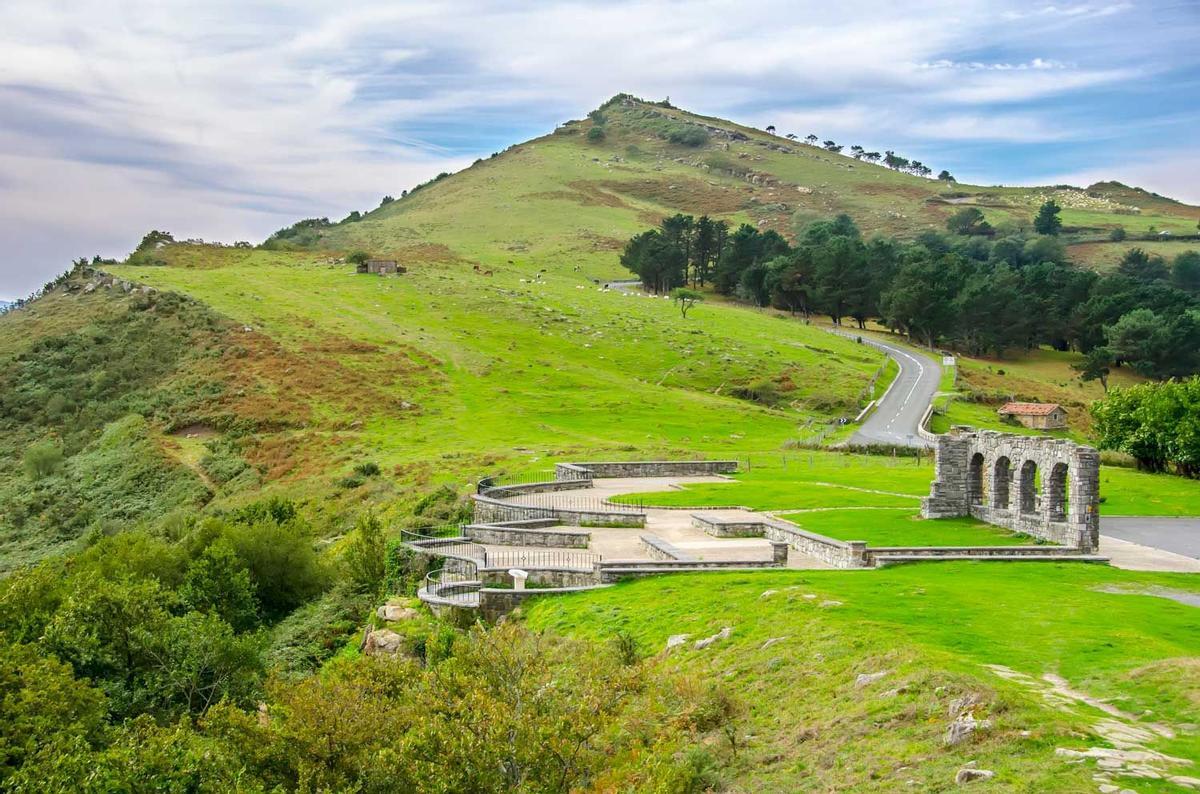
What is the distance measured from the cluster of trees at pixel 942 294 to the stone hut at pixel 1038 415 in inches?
1081

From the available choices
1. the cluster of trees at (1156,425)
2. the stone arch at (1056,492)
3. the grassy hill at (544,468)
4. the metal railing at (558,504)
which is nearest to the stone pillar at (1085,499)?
the stone arch at (1056,492)

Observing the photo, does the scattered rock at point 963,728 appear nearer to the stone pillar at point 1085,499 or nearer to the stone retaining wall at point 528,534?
the stone pillar at point 1085,499

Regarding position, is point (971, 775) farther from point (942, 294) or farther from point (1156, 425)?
point (942, 294)

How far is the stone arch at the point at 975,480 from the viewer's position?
125ft

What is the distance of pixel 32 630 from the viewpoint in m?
29.4

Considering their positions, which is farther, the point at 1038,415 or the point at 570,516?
the point at 1038,415

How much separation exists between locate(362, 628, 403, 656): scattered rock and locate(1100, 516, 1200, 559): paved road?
23.6 metres

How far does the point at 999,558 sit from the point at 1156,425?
33898 millimetres

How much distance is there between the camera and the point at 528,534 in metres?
35.4

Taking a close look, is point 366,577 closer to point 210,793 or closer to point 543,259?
point 210,793

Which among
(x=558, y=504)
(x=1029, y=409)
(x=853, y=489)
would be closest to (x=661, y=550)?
(x=558, y=504)

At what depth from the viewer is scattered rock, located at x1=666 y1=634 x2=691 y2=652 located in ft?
72.6

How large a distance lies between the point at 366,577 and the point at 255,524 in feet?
19.7

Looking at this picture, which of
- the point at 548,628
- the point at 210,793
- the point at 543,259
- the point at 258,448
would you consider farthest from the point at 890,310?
the point at 210,793
